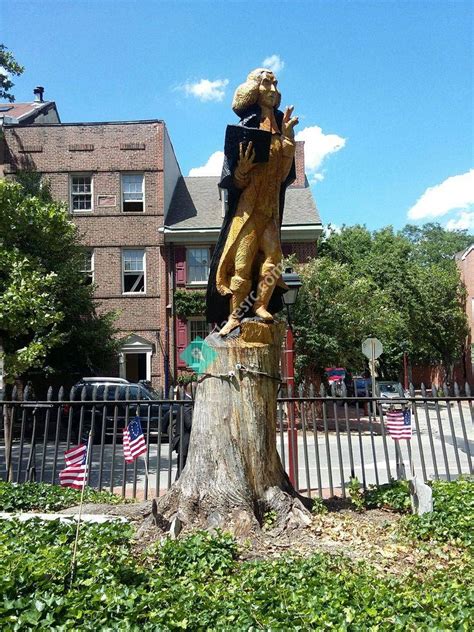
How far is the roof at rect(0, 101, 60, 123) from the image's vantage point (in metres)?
25.5

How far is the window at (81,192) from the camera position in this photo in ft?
76.3

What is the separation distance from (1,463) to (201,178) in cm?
2076

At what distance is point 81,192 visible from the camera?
23.3 m

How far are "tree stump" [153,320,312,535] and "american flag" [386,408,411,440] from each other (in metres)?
2.27

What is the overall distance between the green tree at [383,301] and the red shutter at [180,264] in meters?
6.04

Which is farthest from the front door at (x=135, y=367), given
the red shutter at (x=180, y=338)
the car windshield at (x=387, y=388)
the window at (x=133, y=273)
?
the car windshield at (x=387, y=388)

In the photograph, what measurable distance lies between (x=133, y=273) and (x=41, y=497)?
1758cm

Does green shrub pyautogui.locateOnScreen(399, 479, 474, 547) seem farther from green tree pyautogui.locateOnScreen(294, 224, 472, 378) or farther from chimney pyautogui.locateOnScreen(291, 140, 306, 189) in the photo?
chimney pyautogui.locateOnScreen(291, 140, 306, 189)

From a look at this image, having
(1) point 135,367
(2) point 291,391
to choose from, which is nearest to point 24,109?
(1) point 135,367

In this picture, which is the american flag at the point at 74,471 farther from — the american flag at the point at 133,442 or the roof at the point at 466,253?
the roof at the point at 466,253

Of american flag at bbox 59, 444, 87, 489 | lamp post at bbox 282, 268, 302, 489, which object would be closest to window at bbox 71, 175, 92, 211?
lamp post at bbox 282, 268, 302, 489

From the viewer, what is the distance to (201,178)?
2823 centimetres

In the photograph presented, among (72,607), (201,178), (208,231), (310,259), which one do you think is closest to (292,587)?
(72,607)

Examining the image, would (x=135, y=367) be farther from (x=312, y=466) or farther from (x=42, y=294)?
(x=312, y=466)
